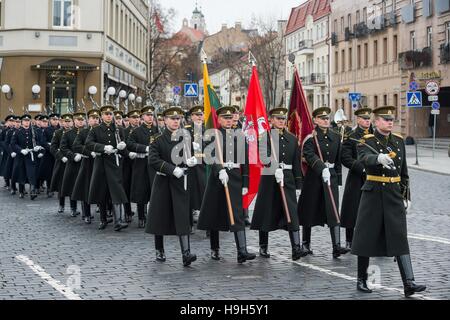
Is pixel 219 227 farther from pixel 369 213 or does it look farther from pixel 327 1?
pixel 327 1

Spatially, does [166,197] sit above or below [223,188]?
below

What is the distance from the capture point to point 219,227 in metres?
9.99

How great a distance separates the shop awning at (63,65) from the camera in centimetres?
3525

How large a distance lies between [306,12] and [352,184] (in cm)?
6916

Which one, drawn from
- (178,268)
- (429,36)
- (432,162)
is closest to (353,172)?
(178,268)

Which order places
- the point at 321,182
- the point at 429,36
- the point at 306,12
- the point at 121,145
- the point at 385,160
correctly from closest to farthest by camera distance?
the point at 385,160
the point at 321,182
the point at 121,145
the point at 429,36
the point at 306,12

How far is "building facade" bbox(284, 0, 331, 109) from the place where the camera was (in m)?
69.3

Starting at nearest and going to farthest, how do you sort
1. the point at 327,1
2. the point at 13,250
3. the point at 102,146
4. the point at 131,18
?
the point at 13,250
the point at 102,146
the point at 131,18
the point at 327,1

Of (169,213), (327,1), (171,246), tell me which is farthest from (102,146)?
(327,1)

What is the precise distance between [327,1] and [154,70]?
1672 centimetres

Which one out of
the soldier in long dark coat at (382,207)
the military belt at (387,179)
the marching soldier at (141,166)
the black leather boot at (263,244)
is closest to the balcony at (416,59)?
the marching soldier at (141,166)

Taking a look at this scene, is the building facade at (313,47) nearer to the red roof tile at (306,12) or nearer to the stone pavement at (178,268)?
the red roof tile at (306,12)

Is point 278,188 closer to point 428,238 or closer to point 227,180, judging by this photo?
point 227,180

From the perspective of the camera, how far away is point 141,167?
1373cm
